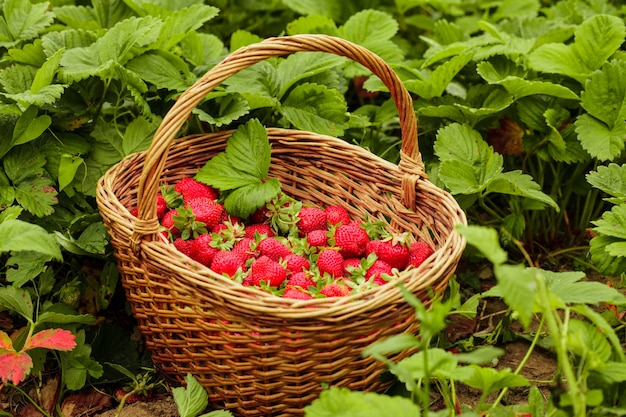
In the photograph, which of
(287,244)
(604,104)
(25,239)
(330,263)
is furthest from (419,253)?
(25,239)

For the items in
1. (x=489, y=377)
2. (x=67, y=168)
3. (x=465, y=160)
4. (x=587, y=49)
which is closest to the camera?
(x=489, y=377)

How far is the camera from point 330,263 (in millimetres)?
1606

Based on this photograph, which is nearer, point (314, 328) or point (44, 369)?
point (314, 328)

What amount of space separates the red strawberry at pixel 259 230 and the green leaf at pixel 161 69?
15.5 inches

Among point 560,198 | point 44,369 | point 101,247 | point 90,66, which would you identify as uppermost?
point 90,66

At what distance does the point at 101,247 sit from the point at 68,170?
0.21 metres

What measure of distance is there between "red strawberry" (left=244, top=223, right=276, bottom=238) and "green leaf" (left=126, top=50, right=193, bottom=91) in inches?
15.5

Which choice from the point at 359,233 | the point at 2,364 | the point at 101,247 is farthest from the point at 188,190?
the point at 2,364

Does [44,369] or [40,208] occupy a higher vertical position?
[40,208]

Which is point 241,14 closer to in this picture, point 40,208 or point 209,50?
point 209,50

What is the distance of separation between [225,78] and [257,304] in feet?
1.52

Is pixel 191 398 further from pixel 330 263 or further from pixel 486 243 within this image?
pixel 486 243

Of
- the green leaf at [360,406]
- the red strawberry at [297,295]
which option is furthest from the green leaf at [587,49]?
the green leaf at [360,406]

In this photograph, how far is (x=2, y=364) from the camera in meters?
1.42
